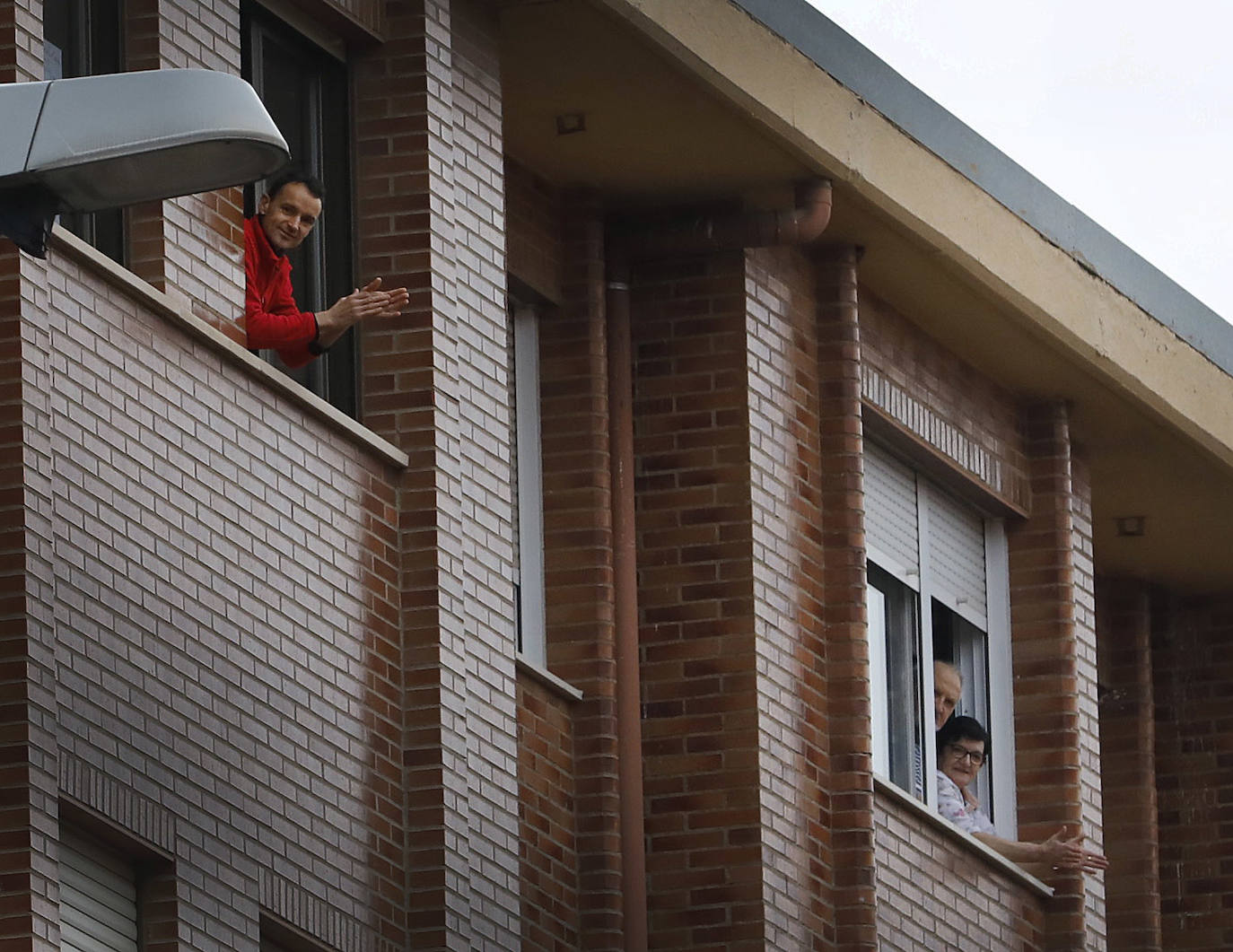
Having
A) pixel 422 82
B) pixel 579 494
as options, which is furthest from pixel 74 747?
pixel 579 494

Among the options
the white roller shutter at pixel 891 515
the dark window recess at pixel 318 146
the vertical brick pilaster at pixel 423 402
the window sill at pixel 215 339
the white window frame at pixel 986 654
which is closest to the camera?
the window sill at pixel 215 339

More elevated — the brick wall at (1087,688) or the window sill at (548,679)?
the brick wall at (1087,688)

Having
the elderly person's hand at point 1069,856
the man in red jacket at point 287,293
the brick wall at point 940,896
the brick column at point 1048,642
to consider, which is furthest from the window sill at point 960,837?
the man in red jacket at point 287,293

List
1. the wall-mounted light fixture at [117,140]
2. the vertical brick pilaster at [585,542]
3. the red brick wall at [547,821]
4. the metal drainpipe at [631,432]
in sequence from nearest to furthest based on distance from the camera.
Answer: the wall-mounted light fixture at [117,140] < the red brick wall at [547,821] < the vertical brick pilaster at [585,542] < the metal drainpipe at [631,432]

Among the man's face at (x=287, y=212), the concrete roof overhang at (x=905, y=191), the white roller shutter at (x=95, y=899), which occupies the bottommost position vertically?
the white roller shutter at (x=95, y=899)

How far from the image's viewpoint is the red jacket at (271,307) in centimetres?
1288

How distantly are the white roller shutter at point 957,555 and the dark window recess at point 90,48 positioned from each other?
7.01 m

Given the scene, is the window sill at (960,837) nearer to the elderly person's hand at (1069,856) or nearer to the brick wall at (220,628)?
the elderly person's hand at (1069,856)

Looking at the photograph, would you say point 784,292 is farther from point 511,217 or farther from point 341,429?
point 341,429

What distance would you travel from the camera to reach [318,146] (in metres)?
14.2

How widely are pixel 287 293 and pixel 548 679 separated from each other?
2.68 meters

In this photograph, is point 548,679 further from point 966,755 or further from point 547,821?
point 966,755

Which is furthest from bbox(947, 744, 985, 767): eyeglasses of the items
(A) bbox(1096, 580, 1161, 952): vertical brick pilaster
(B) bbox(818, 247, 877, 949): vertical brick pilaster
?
(A) bbox(1096, 580, 1161, 952): vertical brick pilaster

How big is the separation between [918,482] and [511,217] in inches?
144
